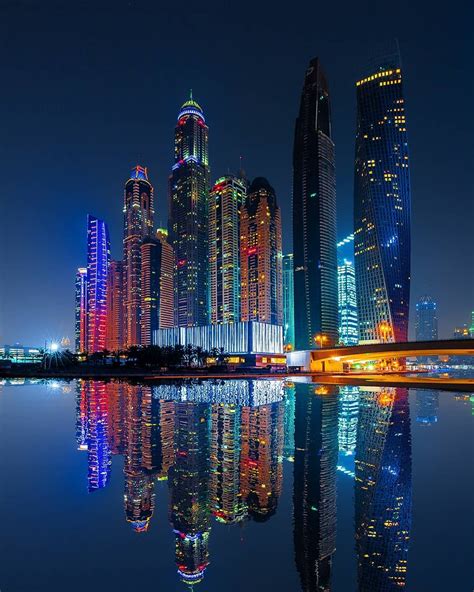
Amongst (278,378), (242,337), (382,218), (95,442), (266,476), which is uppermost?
(382,218)

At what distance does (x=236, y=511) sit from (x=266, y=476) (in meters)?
2.31

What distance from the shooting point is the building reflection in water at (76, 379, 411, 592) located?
600cm

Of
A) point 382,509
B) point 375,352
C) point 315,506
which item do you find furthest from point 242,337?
point 382,509

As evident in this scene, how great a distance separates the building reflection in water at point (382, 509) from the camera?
5516mm

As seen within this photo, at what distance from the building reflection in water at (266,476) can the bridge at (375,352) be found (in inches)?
2279

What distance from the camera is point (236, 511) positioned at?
7.51 metres

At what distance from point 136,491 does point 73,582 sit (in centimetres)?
341

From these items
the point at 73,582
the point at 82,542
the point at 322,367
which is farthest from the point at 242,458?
the point at 322,367

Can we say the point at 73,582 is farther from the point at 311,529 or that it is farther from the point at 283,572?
the point at 311,529

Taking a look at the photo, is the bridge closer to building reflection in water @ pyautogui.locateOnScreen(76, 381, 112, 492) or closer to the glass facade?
the glass facade

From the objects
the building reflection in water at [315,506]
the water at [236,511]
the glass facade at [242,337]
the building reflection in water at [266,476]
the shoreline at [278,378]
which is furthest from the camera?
the glass facade at [242,337]

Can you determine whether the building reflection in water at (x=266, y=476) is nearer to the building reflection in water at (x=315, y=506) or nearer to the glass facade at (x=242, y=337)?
the building reflection in water at (x=315, y=506)

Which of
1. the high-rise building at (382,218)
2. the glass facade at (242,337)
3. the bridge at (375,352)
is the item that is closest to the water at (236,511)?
the bridge at (375,352)

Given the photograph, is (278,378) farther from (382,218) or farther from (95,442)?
(382,218)
